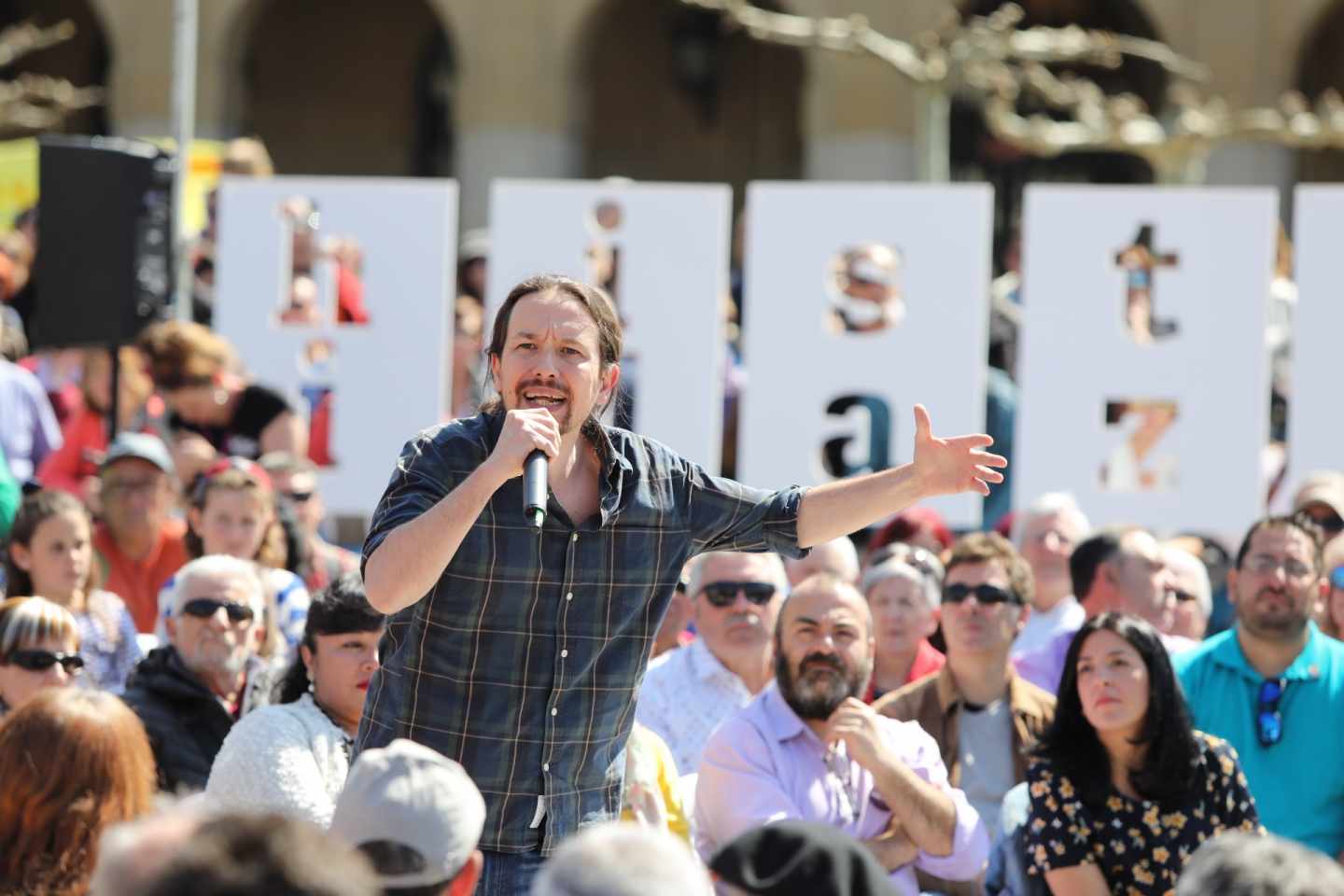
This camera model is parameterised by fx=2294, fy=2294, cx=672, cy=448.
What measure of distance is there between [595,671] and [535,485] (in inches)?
18.3

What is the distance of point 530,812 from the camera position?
13.3 feet

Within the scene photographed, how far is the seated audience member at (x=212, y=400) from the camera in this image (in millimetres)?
9484

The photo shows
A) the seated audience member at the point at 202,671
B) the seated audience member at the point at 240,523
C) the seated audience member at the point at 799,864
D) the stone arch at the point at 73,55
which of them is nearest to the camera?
the seated audience member at the point at 799,864

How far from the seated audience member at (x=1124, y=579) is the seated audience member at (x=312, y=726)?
107 inches

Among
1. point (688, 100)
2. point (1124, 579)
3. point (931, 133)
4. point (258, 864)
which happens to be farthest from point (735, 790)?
point (688, 100)

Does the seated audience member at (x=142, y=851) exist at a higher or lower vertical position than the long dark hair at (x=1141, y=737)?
higher

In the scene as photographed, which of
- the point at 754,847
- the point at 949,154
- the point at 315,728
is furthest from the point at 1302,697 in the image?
the point at 949,154

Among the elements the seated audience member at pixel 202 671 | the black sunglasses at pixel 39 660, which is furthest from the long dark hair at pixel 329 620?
the black sunglasses at pixel 39 660

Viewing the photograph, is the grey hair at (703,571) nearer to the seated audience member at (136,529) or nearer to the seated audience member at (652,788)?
the seated audience member at (652,788)

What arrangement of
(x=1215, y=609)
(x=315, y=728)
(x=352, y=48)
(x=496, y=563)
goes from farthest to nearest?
1. (x=352, y=48)
2. (x=1215, y=609)
3. (x=315, y=728)
4. (x=496, y=563)

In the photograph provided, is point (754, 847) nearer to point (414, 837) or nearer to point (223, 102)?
point (414, 837)

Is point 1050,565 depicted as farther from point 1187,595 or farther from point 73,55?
point 73,55

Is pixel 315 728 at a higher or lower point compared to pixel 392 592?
lower

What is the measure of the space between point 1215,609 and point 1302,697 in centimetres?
245
